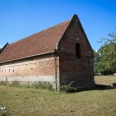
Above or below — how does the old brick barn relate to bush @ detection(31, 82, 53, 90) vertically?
above

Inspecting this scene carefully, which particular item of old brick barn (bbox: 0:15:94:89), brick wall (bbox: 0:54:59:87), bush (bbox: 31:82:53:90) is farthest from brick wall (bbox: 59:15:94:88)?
bush (bbox: 31:82:53:90)

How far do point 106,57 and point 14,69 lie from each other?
1601 centimetres

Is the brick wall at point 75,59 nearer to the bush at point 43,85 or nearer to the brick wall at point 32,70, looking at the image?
the brick wall at point 32,70

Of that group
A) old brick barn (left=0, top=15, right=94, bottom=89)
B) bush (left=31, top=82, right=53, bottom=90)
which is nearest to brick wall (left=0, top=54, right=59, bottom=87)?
old brick barn (left=0, top=15, right=94, bottom=89)

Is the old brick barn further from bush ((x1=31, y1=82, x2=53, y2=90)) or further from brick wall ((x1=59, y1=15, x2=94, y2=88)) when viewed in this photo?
bush ((x1=31, y1=82, x2=53, y2=90))

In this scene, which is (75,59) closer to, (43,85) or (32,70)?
(43,85)

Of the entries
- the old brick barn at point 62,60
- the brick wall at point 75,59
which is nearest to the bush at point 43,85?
the old brick barn at point 62,60

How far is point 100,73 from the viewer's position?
7144 cm

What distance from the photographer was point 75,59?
1895 cm

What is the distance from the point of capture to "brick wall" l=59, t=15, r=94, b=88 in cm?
1755

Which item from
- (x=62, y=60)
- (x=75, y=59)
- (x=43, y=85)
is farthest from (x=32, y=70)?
(x=75, y=59)

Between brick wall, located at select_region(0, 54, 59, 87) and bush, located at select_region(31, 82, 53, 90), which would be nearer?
bush, located at select_region(31, 82, 53, 90)

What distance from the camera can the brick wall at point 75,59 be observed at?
17.5 metres

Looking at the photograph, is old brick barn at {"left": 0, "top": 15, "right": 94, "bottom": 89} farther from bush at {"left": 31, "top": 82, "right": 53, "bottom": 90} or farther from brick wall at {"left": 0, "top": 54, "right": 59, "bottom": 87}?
bush at {"left": 31, "top": 82, "right": 53, "bottom": 90}
